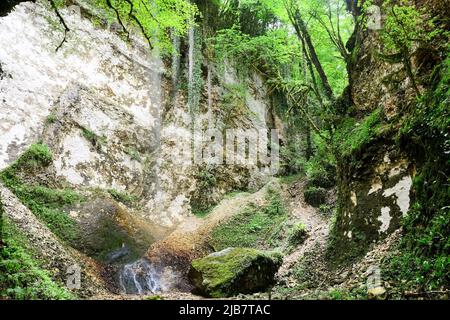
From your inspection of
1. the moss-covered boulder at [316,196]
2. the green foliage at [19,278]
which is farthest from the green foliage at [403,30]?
the moss-covered boulder at [316,196]

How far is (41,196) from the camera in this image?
1061 cm

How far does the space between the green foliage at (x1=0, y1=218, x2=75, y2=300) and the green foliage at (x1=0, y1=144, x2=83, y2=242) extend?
3.64 meters

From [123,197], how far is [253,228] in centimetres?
544

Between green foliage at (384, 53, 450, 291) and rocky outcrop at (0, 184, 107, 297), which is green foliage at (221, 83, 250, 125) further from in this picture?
green foliage at (384, 53, 450, 291)

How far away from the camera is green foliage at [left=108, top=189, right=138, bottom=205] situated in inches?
529

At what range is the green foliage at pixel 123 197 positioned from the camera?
13.4 m

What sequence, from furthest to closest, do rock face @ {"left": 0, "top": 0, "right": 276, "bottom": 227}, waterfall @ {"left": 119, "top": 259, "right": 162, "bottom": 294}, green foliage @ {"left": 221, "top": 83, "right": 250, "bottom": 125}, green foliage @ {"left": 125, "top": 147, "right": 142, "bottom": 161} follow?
green foliage @ {"left": 221, "top": 83, "right": 250, "bottom": 125} < green foliage @ {"left": 125, "top": 147, "right": 142, "bottom": 161} < rock face @ {"left": 0, "top": 0, "right": 276, "bottom": 227} < waterfall @ {"left": 119, "top": 259, "right": 162, "bottom": 294}

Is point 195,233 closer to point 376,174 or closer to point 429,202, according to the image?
point 376,174

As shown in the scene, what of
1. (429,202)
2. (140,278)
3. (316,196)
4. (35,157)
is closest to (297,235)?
(316,196)

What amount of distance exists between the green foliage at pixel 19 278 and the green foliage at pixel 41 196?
364cm

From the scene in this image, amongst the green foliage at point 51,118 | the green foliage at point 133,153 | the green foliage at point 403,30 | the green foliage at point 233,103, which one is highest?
the green foliage at point 233,103

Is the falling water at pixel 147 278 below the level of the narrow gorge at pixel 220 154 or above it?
below

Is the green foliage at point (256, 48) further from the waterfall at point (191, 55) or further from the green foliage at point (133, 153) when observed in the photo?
the green foliage at point (133, 153)

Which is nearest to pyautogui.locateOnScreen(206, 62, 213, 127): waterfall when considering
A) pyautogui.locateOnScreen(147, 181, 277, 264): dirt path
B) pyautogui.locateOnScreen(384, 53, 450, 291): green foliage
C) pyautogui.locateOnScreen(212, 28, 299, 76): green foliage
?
pyautogui.locateOnScreen(212, 28, 299, 76): green foliage
